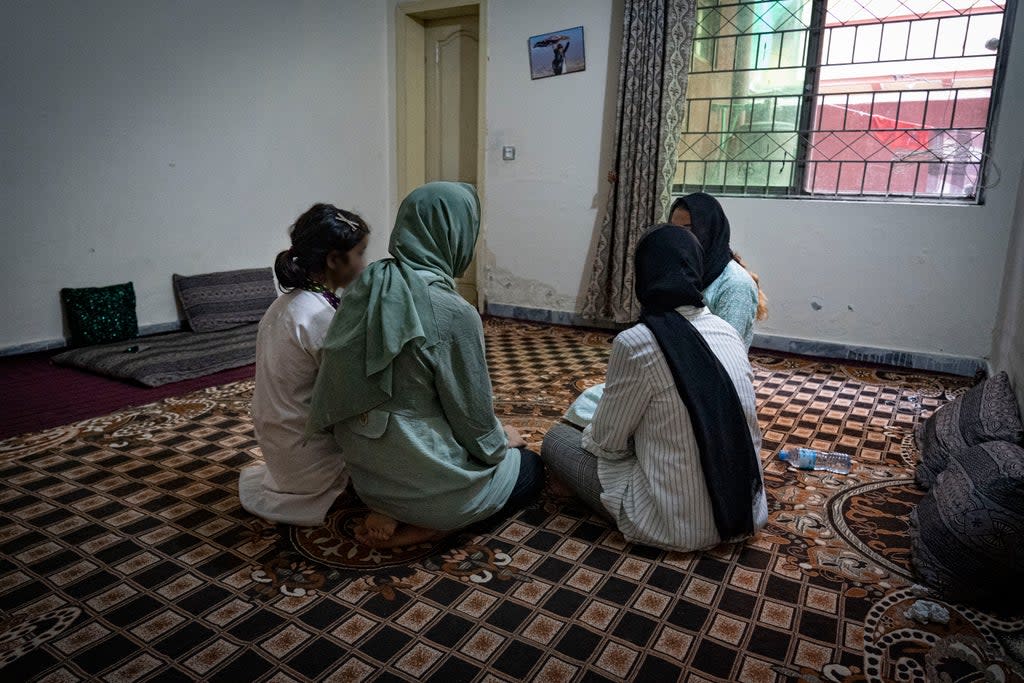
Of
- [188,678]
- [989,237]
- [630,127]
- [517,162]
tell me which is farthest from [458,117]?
[188,678]

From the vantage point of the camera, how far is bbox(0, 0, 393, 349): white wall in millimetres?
3592

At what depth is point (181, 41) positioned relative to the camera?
13.6 feet

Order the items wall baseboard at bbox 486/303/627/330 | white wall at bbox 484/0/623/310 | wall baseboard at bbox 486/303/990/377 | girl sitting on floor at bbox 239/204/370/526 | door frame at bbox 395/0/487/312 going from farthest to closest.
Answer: door frame at bbox 395/0/487/312
wall baseboard at bbox 486/303/627/330
white wall at bbox 484/0/623/310
wall baseboard at bbox 486/303/990/377
girl sitting on floor at bbox 239/204/370/526

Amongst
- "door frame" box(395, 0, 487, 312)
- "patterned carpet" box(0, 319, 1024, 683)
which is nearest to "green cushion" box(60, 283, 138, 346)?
"patterned carpet" box(0, 319, 1024, 683)

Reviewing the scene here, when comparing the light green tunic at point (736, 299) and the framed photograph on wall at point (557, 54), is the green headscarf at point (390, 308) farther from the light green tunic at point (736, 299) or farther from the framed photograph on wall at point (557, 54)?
the framed photograph on wall at point (557, 54)

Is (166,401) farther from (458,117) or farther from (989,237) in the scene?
(989,237)

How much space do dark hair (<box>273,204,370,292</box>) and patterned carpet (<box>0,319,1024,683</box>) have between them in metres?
0.73

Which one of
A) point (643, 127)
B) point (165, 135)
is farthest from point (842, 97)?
point (165, 135)

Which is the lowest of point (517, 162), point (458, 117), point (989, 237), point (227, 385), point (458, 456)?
point (227, 385)

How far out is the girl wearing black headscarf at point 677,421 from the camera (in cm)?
175

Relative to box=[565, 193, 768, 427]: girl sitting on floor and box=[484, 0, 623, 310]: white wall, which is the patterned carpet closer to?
box=[565, 193, 768, 427]: girl sitting on floor

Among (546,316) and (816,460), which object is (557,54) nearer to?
(546,316)

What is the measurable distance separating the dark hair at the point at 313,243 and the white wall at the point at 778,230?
→ 3.17 m

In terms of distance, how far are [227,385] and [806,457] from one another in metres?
2.65
